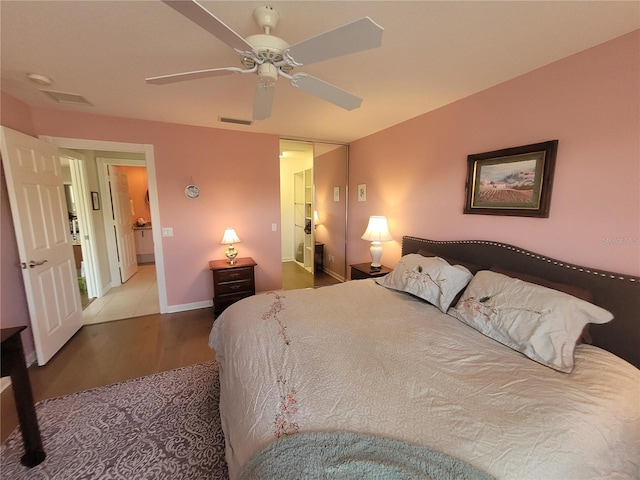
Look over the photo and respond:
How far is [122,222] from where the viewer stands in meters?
4.66

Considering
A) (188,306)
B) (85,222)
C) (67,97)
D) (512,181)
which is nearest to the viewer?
(512,181)

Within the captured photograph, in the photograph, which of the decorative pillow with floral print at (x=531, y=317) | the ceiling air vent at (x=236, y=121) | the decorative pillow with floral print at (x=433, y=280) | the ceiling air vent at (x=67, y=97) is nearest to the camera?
the decorative pillow with floral print at (x=531, y=317)

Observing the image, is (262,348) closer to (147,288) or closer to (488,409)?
(488,409)

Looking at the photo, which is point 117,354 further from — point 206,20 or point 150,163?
point 206,20

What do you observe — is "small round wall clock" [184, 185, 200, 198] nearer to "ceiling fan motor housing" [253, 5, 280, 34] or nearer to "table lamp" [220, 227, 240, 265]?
"table lamp" [220, 227, 240, 265]

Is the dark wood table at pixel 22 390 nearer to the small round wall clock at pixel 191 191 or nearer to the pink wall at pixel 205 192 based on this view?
the pink wall at pixel 205 192

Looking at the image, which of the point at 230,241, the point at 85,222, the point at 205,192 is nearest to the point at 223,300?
the point at 230,241

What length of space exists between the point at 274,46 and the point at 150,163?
101 inches

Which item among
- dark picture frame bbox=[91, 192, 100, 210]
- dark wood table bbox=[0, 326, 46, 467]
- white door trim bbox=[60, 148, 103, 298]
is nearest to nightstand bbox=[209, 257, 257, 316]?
dark wood table bbox=[0, 326, 46, 467]

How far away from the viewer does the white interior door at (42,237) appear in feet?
6.93

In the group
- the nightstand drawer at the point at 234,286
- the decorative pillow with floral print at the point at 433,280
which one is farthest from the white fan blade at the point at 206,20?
the nightstand drawer at the point at 234,286

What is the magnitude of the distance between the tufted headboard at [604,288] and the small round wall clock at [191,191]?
330cm

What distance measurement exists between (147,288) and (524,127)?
523cm

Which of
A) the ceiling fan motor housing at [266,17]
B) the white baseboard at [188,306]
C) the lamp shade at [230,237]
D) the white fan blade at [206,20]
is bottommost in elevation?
the white baseboard at [188,306]
